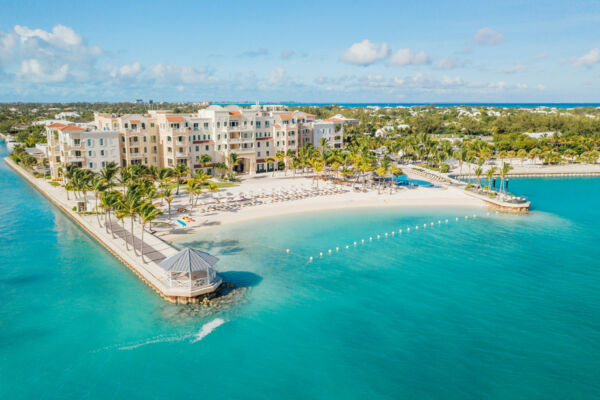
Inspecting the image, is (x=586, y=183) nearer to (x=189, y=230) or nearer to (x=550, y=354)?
(x=550, y=354)

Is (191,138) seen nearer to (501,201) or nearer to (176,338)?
(176,338)

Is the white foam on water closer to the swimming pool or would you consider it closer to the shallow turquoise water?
the shallow turquoise water

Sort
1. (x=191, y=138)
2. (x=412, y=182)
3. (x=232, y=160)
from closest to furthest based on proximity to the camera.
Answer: (x=191, y=138), (x=232, y=160), (x=412, y=182)

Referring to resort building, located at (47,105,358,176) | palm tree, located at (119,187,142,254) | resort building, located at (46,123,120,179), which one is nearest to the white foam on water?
palm tree, located at (119,187,142,254)

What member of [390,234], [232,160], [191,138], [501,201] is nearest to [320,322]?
[390,234]

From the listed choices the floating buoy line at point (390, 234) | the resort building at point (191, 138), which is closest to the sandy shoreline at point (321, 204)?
the floating buoy line at point (390, 234)

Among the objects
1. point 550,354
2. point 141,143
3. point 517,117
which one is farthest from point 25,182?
point 517,117
